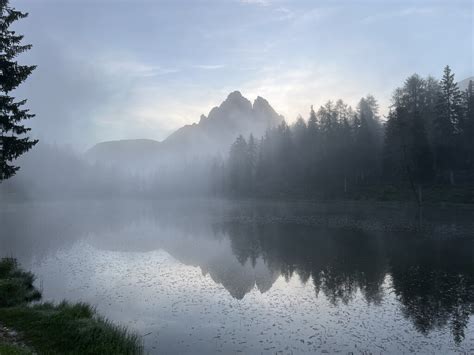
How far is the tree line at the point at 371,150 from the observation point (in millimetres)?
72838

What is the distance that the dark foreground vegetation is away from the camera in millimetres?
11352

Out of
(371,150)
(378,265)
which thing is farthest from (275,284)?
(371,150)

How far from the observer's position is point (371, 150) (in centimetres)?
8925

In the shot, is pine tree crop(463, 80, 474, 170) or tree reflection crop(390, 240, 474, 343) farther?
pine tree crop(463, 80, 474, 170)

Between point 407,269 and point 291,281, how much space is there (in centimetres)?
909

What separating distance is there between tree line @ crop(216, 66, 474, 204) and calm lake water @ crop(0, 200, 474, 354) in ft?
103

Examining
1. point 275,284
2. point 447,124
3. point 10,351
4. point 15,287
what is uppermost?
point 447,124

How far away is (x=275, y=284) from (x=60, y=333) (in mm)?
14189

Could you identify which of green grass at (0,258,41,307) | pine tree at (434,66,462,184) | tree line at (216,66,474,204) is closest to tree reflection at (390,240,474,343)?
green grass at (0,258,41,307)

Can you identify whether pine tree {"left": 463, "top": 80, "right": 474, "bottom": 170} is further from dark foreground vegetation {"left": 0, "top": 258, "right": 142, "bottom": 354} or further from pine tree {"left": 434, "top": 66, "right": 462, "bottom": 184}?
dark foreground vegetation {"left": 0, "top": 258, "right": 142, "bottom": 354}

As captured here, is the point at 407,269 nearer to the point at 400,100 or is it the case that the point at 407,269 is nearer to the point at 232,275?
the point at 232,275

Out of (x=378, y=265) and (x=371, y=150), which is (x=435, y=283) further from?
(x=371, y=150)

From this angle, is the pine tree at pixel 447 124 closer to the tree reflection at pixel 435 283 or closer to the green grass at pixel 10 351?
the tree reflection at pixel 435 283

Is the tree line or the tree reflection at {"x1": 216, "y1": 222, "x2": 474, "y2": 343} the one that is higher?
the tree line
